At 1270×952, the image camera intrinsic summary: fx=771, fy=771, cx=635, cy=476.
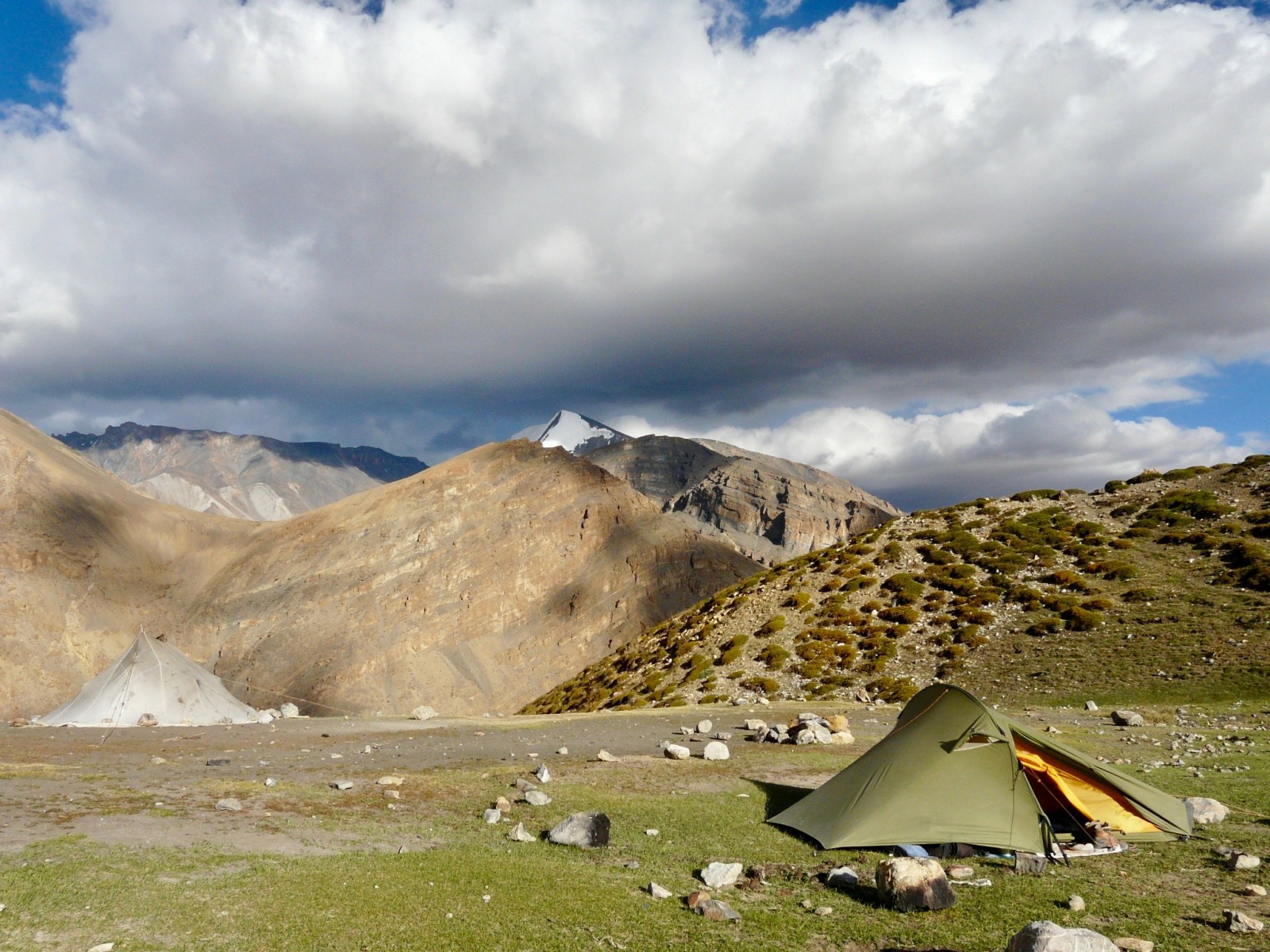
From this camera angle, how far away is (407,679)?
12825 centimetres

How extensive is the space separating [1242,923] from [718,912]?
6279 millimetres

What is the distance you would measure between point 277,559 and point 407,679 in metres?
41.8

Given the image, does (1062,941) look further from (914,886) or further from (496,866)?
(496,866)

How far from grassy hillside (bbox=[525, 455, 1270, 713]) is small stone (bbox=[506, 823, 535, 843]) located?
31843mm

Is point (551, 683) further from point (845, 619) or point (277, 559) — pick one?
point (845, 619)

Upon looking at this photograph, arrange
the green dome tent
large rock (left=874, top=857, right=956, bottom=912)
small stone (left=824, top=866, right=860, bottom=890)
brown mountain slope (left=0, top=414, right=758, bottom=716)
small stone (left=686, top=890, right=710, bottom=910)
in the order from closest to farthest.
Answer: large rock (left=874, top=857, right=956, bottom=912) → small stone (left=686, top=890, right=710, bottom=910) → small stone (left=824, top=866, right=860, bottom=890) → the green dome tent → brown mountain slope (left=0, top=414, right=758, bottom=716)

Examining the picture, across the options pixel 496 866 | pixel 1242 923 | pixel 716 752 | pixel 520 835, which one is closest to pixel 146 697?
pixel 716 752

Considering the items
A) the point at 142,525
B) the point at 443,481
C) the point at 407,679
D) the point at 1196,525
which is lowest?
the point at 407,679

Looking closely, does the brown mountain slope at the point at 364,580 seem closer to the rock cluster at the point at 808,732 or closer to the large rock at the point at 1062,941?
A: the rock cluster at the point at 808,732

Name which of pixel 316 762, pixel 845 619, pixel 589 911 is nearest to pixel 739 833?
pixel 589 911

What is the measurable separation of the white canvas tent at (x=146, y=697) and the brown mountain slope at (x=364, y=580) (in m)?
78.9

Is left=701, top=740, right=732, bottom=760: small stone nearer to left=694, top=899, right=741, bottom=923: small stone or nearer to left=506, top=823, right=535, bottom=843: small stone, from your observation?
left=506, top=823, right=535, bottom=843: small stone

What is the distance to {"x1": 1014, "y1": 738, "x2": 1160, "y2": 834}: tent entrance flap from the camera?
45.2 ft

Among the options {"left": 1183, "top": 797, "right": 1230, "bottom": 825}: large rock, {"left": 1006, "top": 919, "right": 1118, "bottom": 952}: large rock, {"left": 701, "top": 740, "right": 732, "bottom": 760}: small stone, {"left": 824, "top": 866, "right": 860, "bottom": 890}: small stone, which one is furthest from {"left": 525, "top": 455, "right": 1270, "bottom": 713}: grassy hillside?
{"left": 1006, "top": 919, "right": 1118, "bottom": 952}: large rock
